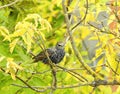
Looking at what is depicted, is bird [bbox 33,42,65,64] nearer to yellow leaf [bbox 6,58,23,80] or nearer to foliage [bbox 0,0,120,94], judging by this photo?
foliage [bbox 0,0,120,94]

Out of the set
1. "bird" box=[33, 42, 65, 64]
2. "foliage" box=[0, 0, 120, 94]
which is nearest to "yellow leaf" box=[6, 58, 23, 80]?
"foliage" box=[0, 0, 120, 94]

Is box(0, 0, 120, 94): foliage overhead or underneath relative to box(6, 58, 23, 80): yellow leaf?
underneath

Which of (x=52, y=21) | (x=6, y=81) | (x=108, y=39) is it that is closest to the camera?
(x=108, y=39)

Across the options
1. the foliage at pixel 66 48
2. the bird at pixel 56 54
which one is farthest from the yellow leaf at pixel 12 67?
the bird at pixel 56 54

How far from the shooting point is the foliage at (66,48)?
7.64 ft

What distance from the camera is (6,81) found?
123 inches

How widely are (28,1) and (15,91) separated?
6.04 ft

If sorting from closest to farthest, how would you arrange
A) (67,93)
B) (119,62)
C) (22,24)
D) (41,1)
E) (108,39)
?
(22,24)
(119,62)
(108,39)
(67,93)
(41,1)

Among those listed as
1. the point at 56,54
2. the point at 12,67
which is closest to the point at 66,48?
the point at 56,54

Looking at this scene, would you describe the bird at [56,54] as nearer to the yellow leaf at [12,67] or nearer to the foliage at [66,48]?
the foliage at [66,48]

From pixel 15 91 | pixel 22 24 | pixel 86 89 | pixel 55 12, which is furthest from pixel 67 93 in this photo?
pixel 55 12

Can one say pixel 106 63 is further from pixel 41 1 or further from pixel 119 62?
pixel 41 1

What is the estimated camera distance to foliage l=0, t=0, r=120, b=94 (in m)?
2.33

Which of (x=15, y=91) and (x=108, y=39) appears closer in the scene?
(x=108, y=39)
